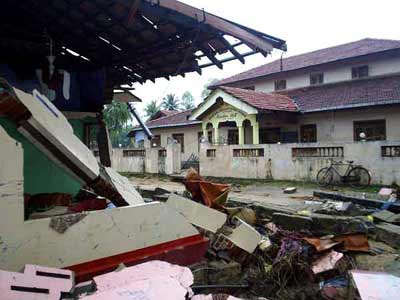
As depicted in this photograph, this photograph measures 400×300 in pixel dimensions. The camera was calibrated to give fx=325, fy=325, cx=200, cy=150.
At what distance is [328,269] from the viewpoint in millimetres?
3949

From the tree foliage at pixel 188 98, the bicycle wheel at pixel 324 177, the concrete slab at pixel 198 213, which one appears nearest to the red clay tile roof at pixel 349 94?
the bicycle wheel at pixel 324 177

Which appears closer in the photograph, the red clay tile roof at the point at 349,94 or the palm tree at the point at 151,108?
the red clay tile roof at the point at 349,94

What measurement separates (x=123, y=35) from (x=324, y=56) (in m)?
17.8

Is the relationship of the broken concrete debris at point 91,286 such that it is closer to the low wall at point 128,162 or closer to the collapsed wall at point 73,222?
the collapsed wall at point 73,222

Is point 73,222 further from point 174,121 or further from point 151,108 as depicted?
point 151,108

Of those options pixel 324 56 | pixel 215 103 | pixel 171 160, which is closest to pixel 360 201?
pixel 171 160

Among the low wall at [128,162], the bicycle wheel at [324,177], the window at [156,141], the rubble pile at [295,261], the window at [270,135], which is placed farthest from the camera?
the window at [156,141]

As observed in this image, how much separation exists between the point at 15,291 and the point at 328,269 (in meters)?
3.36

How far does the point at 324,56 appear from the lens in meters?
Answer: 19.8

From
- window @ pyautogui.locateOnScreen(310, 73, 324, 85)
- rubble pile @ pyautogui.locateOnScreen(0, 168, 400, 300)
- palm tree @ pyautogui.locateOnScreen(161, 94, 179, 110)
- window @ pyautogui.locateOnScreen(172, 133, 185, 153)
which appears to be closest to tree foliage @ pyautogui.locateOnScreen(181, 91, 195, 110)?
palm tree @ pyautogui.locateOnScreen(161, 94, 179, 110)

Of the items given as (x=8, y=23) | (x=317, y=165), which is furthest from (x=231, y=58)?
(x=317, y=165)

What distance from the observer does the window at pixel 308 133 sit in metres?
16.8

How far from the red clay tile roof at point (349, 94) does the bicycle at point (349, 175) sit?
4742mm

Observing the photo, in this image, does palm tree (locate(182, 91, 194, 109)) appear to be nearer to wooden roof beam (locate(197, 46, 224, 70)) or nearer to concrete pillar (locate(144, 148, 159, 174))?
concrete pillar (locate(144, 148, 159, 174))
